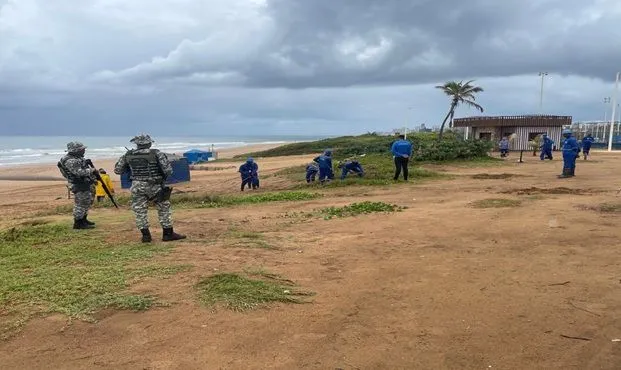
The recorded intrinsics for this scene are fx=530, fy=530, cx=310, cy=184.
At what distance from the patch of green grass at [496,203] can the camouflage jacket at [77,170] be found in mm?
7570

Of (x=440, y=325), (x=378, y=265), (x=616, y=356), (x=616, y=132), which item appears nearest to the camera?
(x=616, y=356)

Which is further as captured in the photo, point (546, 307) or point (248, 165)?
point (248, 165)

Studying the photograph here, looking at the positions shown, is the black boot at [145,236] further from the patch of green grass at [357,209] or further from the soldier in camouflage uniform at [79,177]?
the patch of green grass at [357,209]

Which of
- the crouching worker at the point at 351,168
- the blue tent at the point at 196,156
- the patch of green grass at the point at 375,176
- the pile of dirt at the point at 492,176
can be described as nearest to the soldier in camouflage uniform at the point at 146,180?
the patch of green grass at the point at 375,176

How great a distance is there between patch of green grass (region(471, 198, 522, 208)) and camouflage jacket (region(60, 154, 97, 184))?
757cm

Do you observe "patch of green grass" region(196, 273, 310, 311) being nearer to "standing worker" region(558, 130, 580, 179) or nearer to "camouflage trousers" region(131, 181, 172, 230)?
"camouflage trousers" region(131, 181, 172, 230)

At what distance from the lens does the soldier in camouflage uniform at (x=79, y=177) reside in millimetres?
9133

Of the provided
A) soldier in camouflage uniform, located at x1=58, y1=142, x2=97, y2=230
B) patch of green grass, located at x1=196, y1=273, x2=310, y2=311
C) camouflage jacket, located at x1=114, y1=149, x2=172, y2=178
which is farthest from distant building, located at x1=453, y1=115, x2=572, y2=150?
patch of green grass, located at x1=196, y1=273, x2=310, y2=311

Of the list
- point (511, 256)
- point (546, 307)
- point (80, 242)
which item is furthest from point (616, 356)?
point (80, 242)

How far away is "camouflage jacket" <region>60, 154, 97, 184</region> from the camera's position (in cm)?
910

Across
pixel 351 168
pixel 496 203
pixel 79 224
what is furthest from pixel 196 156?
pixel 496 203

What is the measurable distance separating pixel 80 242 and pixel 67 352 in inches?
172

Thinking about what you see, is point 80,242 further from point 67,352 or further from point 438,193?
point 438,193

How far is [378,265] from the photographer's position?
6.38 metres
